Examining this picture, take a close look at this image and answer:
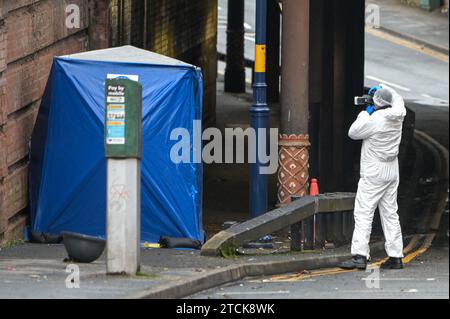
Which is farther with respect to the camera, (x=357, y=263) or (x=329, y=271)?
(x=329, y=271)

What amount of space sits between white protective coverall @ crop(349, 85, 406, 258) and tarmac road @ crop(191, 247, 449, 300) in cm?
46

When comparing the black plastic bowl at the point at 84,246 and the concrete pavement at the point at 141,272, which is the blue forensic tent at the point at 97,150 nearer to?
the concrete pavement at the point at 141,272

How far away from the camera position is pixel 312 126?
23.7 metres

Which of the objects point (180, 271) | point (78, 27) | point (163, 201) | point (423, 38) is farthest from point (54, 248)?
point (423, 38)

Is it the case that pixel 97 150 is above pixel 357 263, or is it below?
above

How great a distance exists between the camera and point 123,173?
41.3 ft

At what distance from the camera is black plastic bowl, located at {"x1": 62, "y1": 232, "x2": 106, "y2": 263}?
13.6m

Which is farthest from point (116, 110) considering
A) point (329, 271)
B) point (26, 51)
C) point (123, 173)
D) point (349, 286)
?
point (26, 51)

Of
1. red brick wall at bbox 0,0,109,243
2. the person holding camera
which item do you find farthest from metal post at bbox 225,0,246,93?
the person holding camera

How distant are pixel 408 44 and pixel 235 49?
1184 cm
